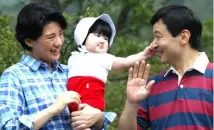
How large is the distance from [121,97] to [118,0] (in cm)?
135

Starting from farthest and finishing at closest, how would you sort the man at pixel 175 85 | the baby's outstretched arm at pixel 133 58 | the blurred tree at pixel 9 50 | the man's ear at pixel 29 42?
the blurred tree at pixel 9 50 < the baby's outstretched arm at pixel 133 58 < the man's ear at pixel 29 42 < the man at pixel 175 85

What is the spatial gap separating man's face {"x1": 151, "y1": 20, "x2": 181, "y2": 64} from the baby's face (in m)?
0.32

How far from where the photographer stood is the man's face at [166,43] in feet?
9.11

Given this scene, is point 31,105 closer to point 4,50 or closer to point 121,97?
point 4,50

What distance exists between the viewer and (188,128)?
105 inches

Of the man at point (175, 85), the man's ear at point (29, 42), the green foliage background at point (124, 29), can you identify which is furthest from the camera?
the green foliage background at point (124, 29)

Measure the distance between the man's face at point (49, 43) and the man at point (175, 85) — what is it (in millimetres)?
391

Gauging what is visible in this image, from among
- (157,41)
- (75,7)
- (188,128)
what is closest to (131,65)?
(157,41)

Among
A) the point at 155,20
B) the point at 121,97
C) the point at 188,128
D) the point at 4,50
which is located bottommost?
the point at 121,97

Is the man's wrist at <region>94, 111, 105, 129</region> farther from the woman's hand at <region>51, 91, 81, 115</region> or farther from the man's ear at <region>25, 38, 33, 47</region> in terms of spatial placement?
the man's ear at <region>25, 38, 33, 47</region>

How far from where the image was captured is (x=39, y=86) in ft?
8.78

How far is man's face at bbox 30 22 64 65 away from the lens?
2.71 meters

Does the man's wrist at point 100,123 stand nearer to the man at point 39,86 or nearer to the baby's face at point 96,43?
the man at point 39,86

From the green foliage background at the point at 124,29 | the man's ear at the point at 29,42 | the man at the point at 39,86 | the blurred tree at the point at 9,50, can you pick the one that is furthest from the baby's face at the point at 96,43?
the green foliage background at the point at 124,29
